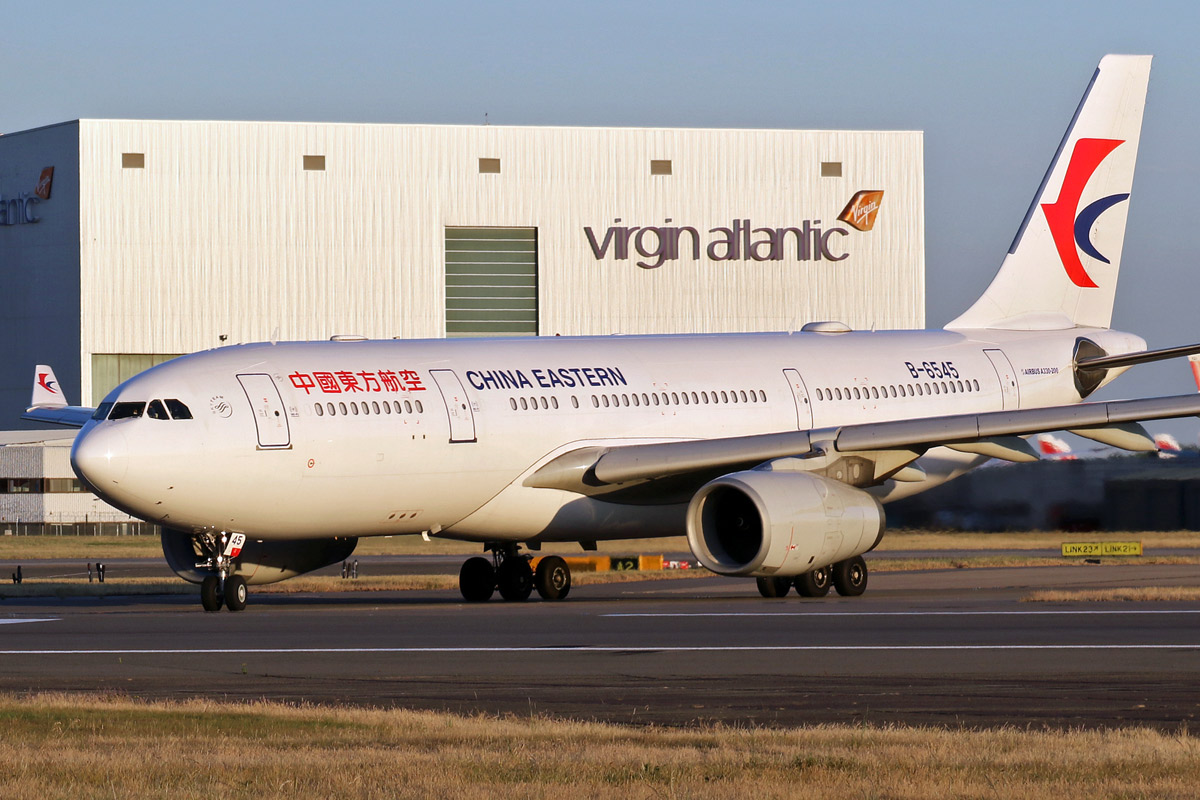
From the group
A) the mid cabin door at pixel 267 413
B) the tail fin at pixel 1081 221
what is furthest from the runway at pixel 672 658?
the tail fin at pixel 1081 221

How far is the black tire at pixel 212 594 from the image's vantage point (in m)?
25.1

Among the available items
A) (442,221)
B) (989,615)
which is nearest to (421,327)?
(442,221)

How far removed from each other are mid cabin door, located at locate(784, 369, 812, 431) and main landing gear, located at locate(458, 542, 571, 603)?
4640mm

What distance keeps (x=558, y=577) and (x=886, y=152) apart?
2021 inches

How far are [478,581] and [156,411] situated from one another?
711cm

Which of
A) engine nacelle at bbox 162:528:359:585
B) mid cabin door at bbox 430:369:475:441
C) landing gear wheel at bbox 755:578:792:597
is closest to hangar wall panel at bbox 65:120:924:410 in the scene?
engine nacelle at bbox 162:528:359:585

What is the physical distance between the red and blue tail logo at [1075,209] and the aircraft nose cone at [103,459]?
19.6m

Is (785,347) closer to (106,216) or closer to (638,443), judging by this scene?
(638,443)

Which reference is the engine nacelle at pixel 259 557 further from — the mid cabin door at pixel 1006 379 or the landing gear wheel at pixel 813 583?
the mid cabin door at pixel 1006 379

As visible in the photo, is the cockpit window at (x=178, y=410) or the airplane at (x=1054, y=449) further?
the airplane at (x=1054, y=449)

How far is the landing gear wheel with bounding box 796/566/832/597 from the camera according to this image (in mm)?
26344

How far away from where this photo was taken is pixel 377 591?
3472 cm

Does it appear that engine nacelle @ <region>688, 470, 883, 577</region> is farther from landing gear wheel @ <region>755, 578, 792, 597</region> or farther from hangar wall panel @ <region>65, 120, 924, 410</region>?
hangar wall panel @ <region>65, 120, 924, 410</region>

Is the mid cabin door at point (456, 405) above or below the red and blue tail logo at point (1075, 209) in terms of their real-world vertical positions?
below
